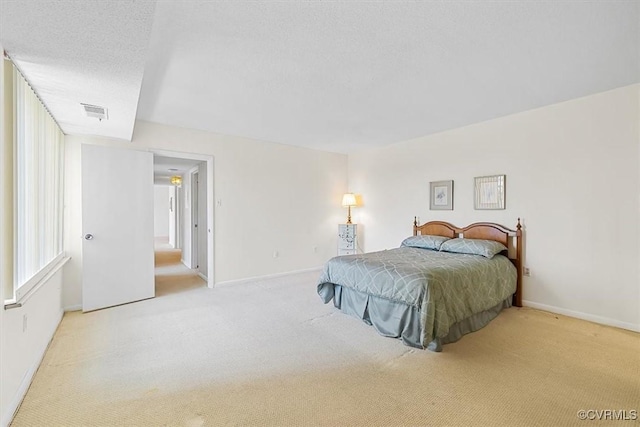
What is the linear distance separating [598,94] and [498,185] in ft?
4.26

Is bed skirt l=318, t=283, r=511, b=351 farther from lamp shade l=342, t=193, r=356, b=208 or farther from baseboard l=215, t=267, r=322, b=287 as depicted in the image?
lamp shade l=342, t=193, r=356, b=208

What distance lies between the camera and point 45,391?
1870 millimetres

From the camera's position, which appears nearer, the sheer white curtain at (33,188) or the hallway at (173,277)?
the sheer white curtain at (33,188)

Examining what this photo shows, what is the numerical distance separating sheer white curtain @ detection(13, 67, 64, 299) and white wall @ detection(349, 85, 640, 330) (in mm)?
4691

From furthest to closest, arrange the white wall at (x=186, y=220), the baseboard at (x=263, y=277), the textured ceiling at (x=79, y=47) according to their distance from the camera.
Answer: the white wall at (x=186, y=220), the baseboard at (x=263, y=277), the textured ceiling at (x=79, y=47)

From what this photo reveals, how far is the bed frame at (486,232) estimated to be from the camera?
350 centimetres

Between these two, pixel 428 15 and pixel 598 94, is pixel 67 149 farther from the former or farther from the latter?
pixel 598 94

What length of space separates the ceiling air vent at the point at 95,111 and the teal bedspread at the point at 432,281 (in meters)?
2.74

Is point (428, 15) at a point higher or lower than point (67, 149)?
higher

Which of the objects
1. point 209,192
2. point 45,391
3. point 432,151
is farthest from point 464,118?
point 45,391

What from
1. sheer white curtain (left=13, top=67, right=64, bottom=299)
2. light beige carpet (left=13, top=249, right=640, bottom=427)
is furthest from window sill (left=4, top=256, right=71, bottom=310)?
light beige carpet (left=13, top=249, right=640, bottom=427)

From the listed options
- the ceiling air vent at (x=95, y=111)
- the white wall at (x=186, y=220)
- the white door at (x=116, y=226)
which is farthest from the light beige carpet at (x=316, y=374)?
the white wall at (x=186, y=220)

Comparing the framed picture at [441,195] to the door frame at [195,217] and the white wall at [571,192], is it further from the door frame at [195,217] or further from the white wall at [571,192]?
the door frame at [195,217]
